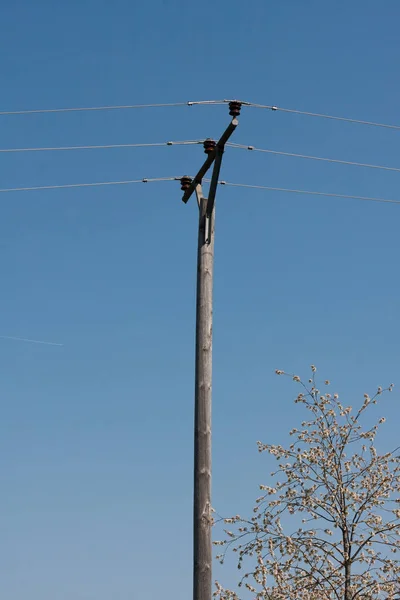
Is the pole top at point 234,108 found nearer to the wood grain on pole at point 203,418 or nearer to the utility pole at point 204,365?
the utility pole at point 204,365

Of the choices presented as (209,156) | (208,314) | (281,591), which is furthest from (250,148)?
(281,591)

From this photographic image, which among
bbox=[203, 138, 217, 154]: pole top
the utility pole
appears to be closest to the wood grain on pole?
the utility pole

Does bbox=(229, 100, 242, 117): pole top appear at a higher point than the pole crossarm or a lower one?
higher

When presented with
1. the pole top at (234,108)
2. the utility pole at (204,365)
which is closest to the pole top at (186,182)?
the utility pole at (204,365)

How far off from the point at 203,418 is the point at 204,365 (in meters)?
0.60

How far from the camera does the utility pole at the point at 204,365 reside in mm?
9508

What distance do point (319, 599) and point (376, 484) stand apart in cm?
208

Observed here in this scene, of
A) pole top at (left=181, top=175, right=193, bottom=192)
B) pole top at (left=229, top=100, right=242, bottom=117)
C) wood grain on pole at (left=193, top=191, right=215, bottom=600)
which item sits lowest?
wood grain on pole at (left=193, top=191, right=215, bottom=600)

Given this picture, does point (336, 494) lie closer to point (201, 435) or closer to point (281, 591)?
point (281, 591)

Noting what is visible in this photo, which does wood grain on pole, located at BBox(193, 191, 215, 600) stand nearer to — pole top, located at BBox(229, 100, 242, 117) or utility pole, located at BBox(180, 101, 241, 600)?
utility pole, located at BBox(180, 101, 241, 600)

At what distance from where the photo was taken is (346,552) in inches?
587

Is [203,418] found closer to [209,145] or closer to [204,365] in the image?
[204,365]

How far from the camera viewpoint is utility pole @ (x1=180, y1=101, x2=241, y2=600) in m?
9.51

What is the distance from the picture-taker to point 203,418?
9953mm
